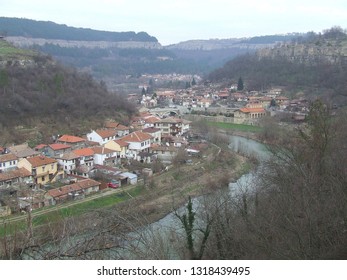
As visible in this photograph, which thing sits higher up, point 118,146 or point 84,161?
point 118,146

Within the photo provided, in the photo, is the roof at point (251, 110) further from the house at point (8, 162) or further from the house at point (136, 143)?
the house at point (8, 162)

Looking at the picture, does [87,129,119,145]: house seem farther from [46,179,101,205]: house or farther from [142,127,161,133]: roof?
[46,179,101,205]: house

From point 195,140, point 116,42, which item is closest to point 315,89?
point 195,140

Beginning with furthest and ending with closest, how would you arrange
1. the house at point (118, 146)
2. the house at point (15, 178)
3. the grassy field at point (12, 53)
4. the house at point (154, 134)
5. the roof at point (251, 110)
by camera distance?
the roof at point (251, 110) → the grassy field at point (12, 53) → the house at point (154, 134) → the house at point (118, 146) → the house at point (15, 178)

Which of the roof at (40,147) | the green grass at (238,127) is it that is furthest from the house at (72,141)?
the green grass at (238,127)

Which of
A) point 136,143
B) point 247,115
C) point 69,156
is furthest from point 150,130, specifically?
point 247,115

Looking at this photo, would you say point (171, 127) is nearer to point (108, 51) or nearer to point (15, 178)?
point (15, 178)
